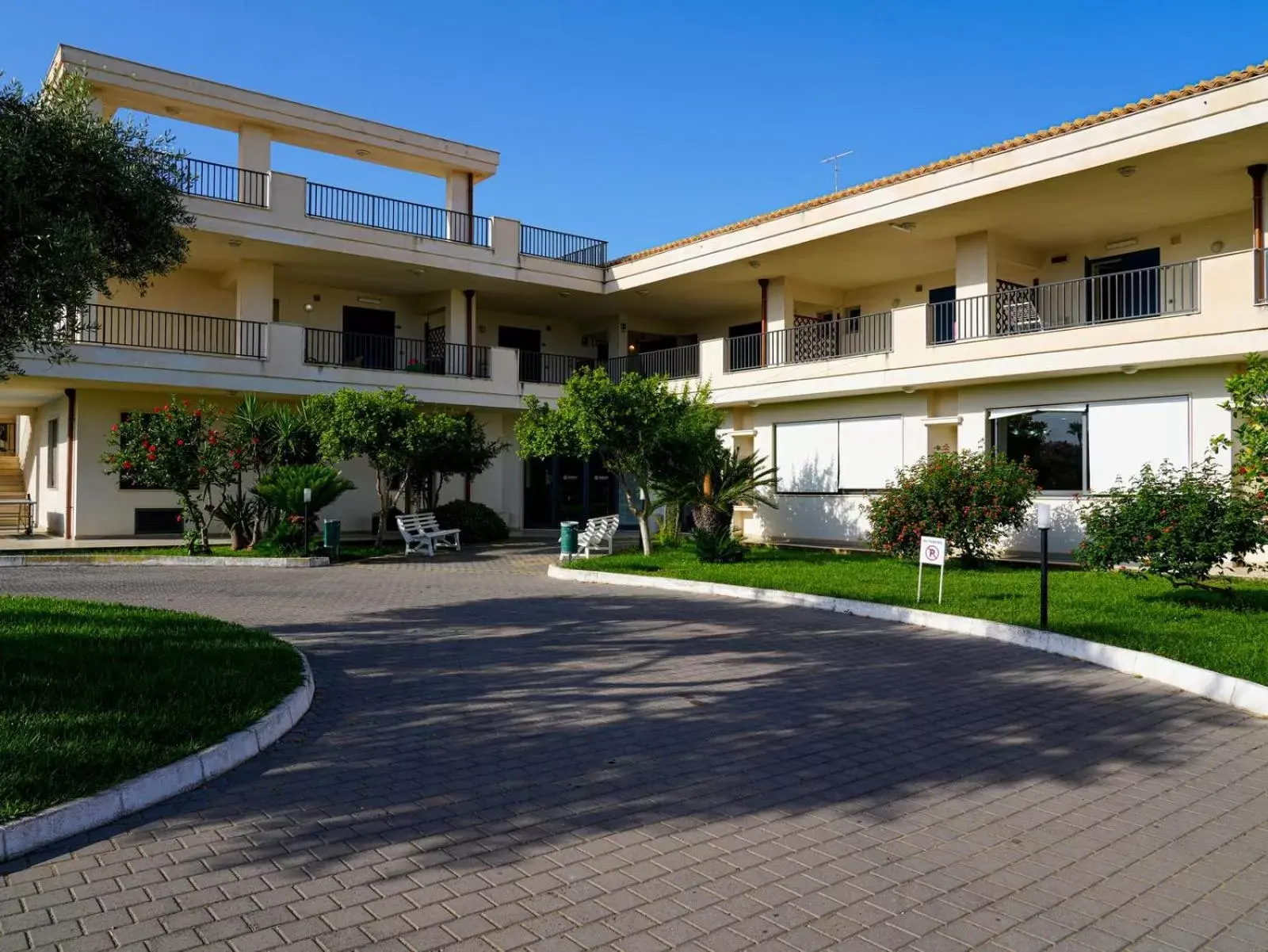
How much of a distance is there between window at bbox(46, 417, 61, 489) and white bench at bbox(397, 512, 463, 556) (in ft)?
32.4

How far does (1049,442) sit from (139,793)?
16.7 meters

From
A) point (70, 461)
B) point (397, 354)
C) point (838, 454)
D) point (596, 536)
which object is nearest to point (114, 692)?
point (596, 536)

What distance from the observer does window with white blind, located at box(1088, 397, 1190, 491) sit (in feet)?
52.7

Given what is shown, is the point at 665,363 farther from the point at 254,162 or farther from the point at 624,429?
the point at 254,162

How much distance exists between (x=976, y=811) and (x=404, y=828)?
299 centimetres

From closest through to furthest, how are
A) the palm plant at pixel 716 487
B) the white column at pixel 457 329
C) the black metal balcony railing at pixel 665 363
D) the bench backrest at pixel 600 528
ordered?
the palm plant at pixel 716 487 → the bench backrest at pixel 600 528 → the white column at pixel 457 329 → the black metal balcony railing at pixel 665 363

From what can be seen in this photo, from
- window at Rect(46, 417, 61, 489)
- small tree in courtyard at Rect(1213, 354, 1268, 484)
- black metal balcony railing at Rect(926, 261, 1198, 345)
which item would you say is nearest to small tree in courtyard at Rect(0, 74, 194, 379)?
small tree in courtyard at Rect(1213, 354, 1268, 484)

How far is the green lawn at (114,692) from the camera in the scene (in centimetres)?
507

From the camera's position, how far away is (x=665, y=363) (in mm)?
27188

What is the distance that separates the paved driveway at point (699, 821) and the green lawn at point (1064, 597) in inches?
41.5

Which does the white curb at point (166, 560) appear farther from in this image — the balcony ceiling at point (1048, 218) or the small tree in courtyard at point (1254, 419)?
the small tree in courtyard at point (1254, 419)

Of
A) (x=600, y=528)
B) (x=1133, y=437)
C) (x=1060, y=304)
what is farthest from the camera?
(x=600, y=528)

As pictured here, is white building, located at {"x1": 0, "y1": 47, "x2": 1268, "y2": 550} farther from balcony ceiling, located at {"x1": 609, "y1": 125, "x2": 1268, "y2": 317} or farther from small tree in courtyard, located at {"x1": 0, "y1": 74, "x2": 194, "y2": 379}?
small tree in courtyard, located at {"x1": 0, "y1": 74, "x2": 194, "y2": 379}

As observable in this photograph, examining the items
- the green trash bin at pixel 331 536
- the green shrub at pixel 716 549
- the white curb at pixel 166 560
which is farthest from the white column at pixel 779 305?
the white curb at pixel 166 560
